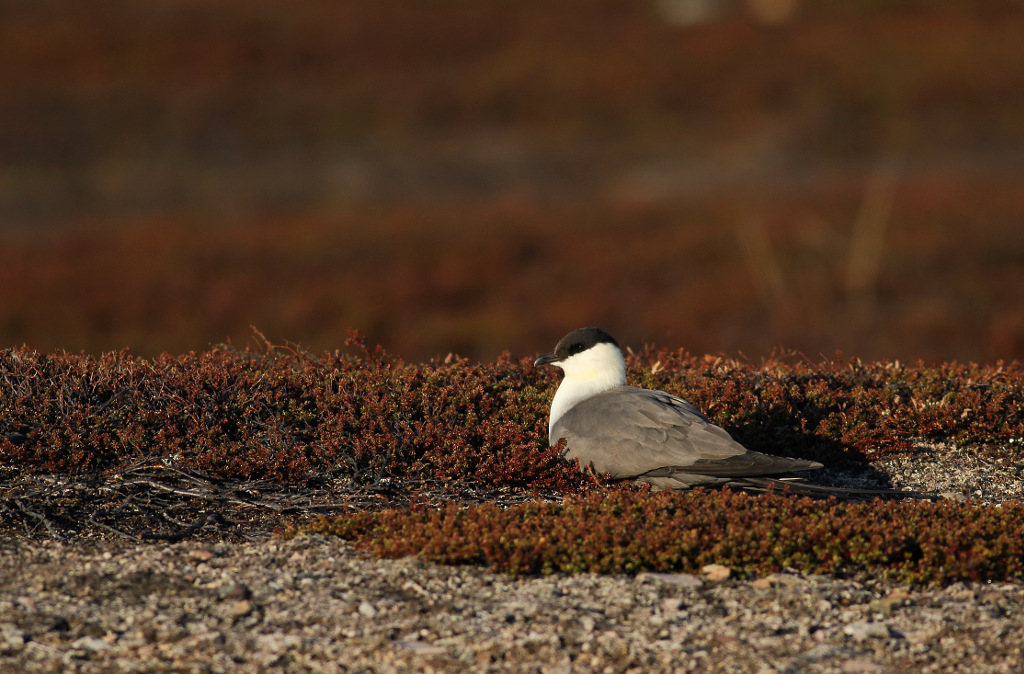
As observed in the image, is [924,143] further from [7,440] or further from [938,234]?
[7,440]

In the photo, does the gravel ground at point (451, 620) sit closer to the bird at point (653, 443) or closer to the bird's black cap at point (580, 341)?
the bird at point (653, 443)

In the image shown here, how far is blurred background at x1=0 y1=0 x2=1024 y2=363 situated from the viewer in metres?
17.5

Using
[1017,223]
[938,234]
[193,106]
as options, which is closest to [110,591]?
[938,234]

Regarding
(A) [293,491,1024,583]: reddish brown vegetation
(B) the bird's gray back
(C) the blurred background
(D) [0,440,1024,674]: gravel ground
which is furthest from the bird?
(C) the blurred background

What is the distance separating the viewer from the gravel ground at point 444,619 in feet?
13.2

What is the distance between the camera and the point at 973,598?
462 cm

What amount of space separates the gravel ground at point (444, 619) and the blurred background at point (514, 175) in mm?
7633

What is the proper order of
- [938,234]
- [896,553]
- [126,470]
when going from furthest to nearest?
[938,234] → [126,470] → [896,553]

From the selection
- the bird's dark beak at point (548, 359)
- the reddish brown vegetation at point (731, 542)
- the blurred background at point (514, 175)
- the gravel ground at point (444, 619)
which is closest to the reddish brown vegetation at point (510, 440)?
the reddish brown vegetation at point (731, 542)

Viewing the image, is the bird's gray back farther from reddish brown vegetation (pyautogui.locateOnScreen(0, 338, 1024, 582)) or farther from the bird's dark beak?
the bird's dark beak

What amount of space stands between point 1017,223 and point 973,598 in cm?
1883

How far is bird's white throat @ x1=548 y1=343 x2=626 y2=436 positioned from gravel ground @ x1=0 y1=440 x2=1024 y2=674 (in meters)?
2.14

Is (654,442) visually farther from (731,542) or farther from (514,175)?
(514,175)

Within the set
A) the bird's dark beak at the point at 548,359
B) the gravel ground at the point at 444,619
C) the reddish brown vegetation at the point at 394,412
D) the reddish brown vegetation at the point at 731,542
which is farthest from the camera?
the bird's dark beak at the point at 548,359
